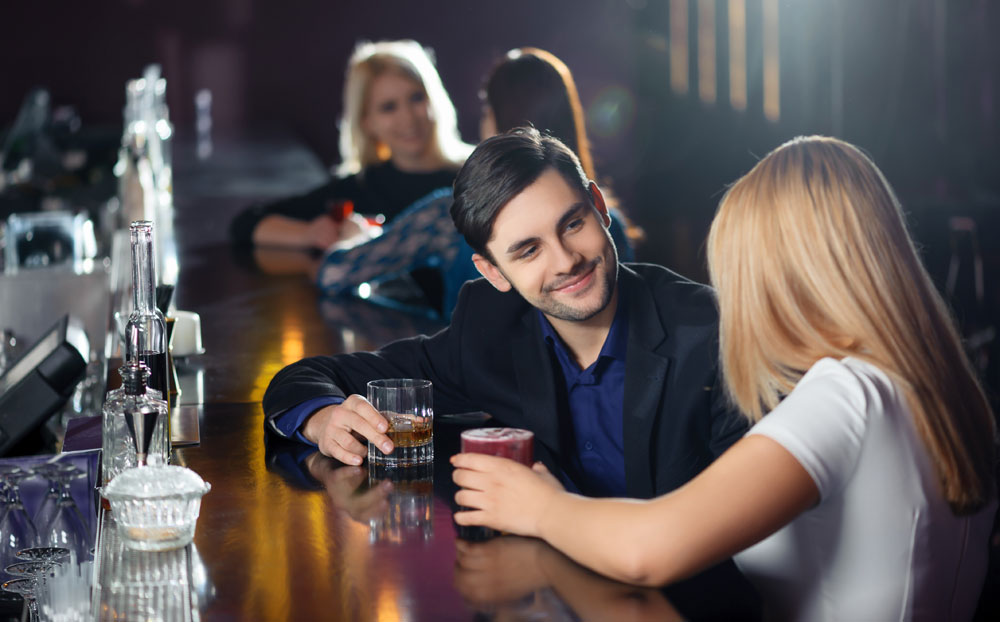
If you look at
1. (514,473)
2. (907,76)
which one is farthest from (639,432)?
(907,76)

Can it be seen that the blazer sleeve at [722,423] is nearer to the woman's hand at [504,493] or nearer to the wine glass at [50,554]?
the woman's hand at [504,493]

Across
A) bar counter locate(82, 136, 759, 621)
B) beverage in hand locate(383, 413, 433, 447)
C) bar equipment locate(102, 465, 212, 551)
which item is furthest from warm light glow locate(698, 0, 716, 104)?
bar equipment locate(102, 465, 212, 551)

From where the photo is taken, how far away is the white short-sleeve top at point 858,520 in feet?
3.80

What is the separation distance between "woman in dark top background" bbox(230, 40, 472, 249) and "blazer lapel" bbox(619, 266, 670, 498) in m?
2.33

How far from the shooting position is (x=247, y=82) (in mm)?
11469

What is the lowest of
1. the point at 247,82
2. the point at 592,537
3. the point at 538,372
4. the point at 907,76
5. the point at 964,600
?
Answer: the point at 964,600

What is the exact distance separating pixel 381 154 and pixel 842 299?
308 centimetres

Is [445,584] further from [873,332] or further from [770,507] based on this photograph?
[873,332]

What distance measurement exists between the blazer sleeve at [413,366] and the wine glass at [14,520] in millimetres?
444

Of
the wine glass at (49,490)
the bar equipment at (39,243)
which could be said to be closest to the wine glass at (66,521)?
the wine glass at (49,490)

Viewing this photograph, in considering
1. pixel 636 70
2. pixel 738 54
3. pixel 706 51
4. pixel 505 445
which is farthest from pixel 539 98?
pixel 636 70

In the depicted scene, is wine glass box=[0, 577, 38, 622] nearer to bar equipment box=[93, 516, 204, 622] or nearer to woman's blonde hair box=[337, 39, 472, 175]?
bar equipment box=[93, 516, 204, 622]

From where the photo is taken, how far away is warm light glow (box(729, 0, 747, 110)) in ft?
25.0

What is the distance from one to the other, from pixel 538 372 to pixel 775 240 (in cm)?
58
